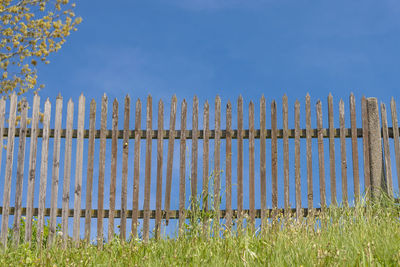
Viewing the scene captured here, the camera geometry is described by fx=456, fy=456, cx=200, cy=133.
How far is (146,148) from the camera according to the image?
7465mm

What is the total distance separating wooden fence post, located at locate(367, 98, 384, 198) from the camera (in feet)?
24.9

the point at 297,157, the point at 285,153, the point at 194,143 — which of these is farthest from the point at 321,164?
the point at 194,143

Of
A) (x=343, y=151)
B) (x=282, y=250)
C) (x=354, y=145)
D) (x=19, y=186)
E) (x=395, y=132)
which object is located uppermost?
(x=395, y=132)

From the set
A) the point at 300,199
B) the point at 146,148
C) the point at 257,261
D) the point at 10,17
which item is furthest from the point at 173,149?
the point at 10,17

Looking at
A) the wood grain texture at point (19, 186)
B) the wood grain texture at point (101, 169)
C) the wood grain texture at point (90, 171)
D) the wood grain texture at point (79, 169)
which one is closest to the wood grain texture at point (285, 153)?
the wood grain texture at point (101, 169)

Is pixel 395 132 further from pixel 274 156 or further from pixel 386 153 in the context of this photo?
pixel 274 156

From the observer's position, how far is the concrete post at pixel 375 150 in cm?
760

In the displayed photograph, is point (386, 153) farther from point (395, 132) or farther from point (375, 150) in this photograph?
point (395, 132)

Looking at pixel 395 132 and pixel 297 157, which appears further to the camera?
pixel 395 132

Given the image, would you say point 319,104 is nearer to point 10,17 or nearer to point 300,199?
point 300,199

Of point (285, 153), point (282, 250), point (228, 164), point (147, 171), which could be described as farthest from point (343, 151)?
point (282, 250)

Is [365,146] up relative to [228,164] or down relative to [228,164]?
up

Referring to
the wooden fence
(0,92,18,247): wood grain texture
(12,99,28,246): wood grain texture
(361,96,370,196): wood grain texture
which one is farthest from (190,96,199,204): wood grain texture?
(0,92,18,247): wood grain texture

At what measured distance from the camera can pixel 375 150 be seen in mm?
7656
